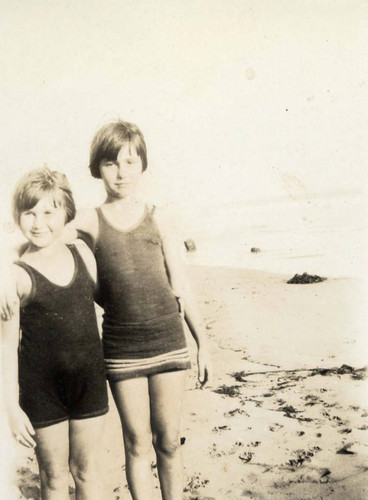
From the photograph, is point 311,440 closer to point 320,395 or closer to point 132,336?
point 320,395

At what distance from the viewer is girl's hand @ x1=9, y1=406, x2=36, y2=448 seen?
7.79 ft

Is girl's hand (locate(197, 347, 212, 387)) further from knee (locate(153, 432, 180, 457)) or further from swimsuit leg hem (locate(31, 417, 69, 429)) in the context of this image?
swimsuit leg hem (locate(31, 417, 69, 429))

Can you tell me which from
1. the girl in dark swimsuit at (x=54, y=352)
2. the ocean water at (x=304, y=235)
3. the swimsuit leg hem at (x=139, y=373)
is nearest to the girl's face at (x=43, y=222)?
the girl in dark swimsuit at (x=54, y=352)

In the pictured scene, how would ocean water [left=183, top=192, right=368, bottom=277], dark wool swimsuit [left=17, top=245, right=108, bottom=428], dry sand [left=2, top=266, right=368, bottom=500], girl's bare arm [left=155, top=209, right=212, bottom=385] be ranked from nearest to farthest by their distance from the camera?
dark wool swimsuit [left=17, top=245, right=108, bottom=428] → girl's bare arm [left=155, top=209, right=212, bottom=385] → dry sand [left=2, top=266, right=368, bottom=500] → ocean water [left=183, top=192, right=368, bottom=277]

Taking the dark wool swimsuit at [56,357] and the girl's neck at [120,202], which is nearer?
the dark wool swimsuit at [56,357]

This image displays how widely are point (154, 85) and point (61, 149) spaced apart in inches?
20.2

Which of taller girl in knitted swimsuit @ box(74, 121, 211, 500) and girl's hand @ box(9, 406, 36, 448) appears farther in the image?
taller girl in knitted swimsuit @ box(74, 121, 211, 500)

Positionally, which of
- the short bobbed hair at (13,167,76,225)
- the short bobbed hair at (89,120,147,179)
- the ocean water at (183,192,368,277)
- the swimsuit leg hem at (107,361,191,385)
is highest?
the short bobbed hair at (89,120,147,179)

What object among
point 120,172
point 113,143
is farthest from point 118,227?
point 113,143

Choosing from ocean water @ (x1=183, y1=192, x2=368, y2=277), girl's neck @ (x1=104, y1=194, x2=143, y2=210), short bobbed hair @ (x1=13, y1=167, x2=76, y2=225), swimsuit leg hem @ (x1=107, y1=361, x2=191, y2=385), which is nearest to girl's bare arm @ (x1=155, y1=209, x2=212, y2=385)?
girl's neck @ (x1=104, y1=194, x2=143, y2=210)

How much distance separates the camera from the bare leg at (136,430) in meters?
2.49

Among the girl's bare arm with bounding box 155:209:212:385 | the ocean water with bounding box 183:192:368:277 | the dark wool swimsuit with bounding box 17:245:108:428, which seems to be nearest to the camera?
the dark wool swimsuit with bounding box 17:245:108:428

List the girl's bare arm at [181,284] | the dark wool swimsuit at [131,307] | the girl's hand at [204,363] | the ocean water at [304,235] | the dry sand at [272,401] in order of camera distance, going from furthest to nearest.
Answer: the ocean water at [304,235]
the dry sand at [272,401]
the girl's hand at [204,363]
the girl's bare arm at [181,284]
the dark wool swimsuit at [131,307]

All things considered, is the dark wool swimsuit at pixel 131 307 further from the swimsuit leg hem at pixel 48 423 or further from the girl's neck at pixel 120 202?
the swimsuit leg hem at pixel 48 423
